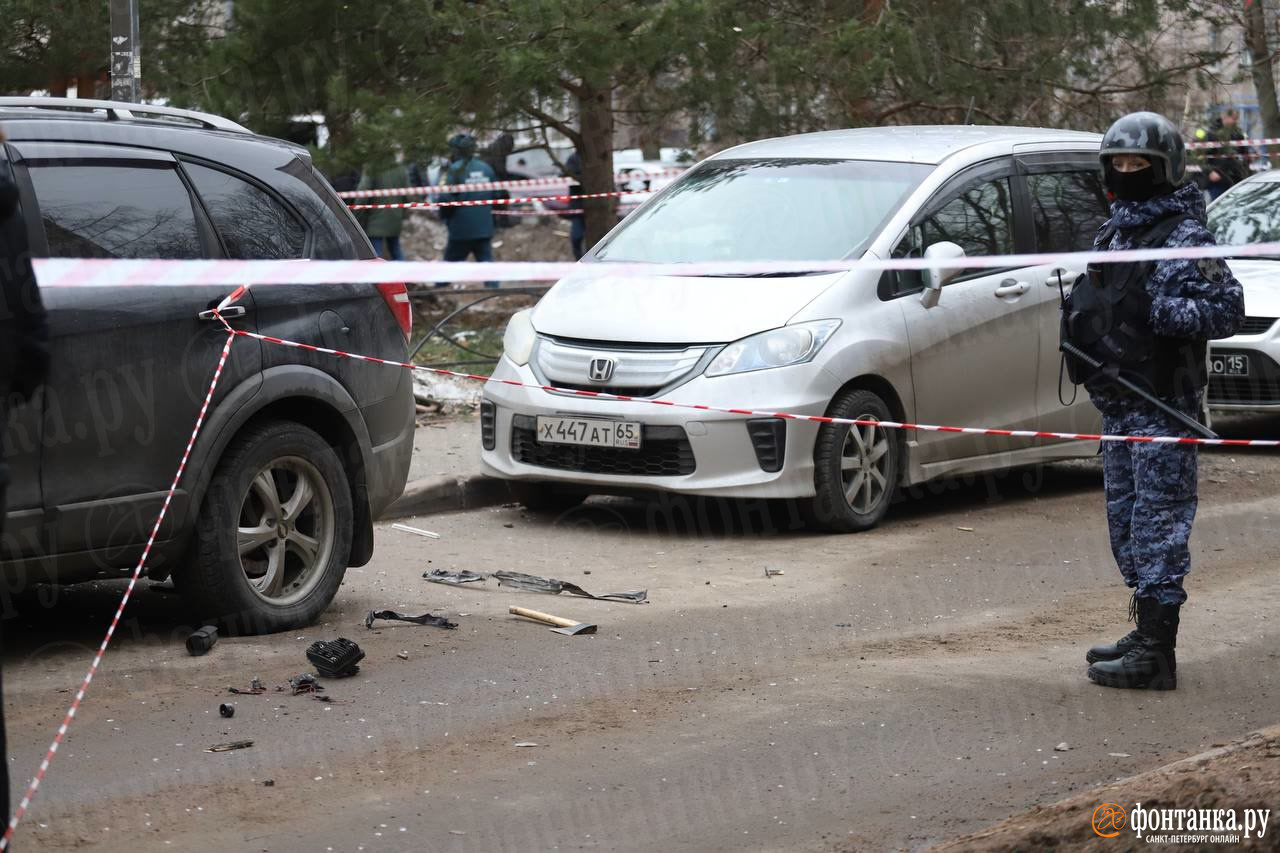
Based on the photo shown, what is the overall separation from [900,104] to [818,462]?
8525 mm

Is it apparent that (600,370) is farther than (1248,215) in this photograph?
No

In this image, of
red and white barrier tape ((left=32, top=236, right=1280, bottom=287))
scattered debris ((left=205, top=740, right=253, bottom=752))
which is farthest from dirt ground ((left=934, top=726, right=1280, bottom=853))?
scattered debris ((left=205, top=740, right=253, bottom=752))

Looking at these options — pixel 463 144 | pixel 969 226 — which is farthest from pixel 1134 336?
pixel 463 144

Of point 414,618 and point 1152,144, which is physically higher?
point 1152,144

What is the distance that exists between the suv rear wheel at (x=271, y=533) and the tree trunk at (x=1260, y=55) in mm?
13993

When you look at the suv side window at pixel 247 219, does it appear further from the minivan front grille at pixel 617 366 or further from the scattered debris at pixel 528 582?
the minivan front grille at pixel 617 366

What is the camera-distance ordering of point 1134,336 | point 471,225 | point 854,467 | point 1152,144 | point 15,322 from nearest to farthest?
point 15,322, point 1152,144, point 1134,336, point 854,467, point 471,225

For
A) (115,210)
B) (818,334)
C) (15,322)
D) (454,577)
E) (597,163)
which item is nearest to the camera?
(15,322)

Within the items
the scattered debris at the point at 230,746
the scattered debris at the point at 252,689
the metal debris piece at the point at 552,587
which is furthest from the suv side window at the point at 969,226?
the scattered debris at the point at 230,746

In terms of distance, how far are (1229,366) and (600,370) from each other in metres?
5.28

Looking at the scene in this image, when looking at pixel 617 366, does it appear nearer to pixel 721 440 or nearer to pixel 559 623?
pixel 721 440

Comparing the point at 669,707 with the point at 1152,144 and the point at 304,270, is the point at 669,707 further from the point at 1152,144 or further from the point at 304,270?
the point at 1152,144

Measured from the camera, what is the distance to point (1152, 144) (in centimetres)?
576

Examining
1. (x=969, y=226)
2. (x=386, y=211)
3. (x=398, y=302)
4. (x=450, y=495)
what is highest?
(x=386, y=211)
